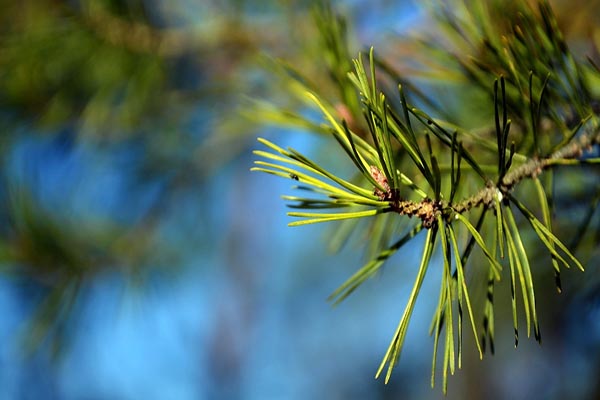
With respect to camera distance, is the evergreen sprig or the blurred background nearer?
the evergreen sprig

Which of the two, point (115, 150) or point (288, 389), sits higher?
point (115, 150)

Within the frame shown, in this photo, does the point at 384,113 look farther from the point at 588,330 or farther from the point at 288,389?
the point at 288,389

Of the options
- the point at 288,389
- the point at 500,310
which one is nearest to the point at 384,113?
the point at 500,310

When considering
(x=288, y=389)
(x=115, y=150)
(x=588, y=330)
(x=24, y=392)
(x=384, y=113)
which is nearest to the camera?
(x=384, y=113)

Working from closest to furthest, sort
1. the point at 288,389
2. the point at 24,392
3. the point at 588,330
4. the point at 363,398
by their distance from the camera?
the point at 588,330 < the point at 24,392 < the point at 363,398 < the point at 288,389

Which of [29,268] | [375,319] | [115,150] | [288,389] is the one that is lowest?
[288,389]

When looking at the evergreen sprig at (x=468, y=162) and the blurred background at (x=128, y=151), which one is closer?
the evergreen sprig at (x=468, y=162)

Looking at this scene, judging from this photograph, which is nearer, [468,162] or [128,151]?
[468,162]

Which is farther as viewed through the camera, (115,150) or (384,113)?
(115,150)
